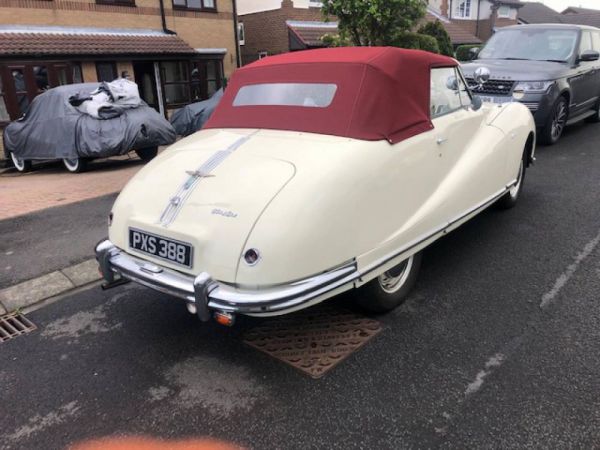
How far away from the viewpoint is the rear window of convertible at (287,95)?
132 inches

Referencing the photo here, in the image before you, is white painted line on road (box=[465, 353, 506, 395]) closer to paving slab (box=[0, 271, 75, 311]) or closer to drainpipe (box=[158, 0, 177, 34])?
paving slab (box=[0, 271, 75, 311])

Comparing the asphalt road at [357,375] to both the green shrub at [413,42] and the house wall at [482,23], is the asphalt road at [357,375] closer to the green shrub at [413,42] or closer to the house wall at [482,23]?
the green shrub at [413,42]

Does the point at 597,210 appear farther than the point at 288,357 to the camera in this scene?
Yes

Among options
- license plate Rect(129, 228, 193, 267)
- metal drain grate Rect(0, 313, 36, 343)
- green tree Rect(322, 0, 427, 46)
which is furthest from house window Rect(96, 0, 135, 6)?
license plate Rect(129, 228, 193, 267)

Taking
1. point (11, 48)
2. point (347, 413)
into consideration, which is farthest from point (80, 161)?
point (347, 413)

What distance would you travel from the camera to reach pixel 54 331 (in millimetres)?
3461

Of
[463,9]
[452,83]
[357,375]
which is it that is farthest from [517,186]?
[463,9]

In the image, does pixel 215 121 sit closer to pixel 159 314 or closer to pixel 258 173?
pixel 258 173

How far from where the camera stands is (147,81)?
593 inches

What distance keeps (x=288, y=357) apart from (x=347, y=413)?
0.60 m

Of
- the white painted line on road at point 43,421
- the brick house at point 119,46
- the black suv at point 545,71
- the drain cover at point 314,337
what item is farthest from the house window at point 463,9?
the white painted line on road at point 43,421

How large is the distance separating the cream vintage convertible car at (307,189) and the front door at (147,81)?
11.8 meters

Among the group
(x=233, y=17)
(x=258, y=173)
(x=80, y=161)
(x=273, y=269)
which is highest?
(x=233, y=17)

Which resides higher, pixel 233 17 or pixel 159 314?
pixel 233 17
